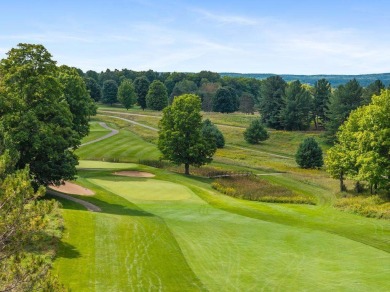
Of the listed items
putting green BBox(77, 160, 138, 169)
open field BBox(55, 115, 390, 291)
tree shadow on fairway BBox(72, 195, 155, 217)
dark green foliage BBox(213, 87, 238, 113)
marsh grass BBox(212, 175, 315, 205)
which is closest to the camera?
open field BBox(55, 115, 390, 291)

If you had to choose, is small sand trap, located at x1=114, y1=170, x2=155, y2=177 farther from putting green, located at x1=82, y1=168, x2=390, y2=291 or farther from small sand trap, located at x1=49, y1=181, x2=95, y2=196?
putting green, located at x1=82, y1=168, x2=390, y2=291

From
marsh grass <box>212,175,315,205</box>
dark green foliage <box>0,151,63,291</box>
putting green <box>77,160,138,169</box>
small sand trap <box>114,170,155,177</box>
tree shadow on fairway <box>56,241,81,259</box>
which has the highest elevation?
dark green foliage <box>0,151,63,291</box>

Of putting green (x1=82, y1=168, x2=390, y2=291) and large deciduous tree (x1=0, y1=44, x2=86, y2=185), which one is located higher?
large deciduous tree (x1=0, y1=44, x2=86, y2=185)

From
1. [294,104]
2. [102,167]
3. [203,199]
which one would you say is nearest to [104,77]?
[294,104]

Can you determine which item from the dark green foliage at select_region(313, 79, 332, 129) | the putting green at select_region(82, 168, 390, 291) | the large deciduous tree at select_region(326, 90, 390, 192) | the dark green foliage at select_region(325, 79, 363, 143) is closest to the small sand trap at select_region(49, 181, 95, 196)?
the putting green at select_region(82, 168, 390, 291)

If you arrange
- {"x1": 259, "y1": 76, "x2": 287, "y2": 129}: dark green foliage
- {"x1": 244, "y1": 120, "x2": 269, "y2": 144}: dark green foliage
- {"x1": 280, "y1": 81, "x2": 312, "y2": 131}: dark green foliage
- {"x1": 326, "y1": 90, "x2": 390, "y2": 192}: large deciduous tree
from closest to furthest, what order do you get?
1. {"x1": 326, "y1": 90, "x2": 390, "y2": 192}: large deciduous tree
2. {"x1": 244, "y1": 120, "x2": 269, "y2": 144}: dark green foliage
3. {"x1": 280, "y1": 81, "x2": 312, "y2": 131}: dark green foliage
4. {"x1": 259, "y1": 76, "x2": 287, "y2": 129}: dark green foliage

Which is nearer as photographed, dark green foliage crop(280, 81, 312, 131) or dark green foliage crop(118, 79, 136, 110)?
dark green foliage crop(280, 81, 312, 131)
